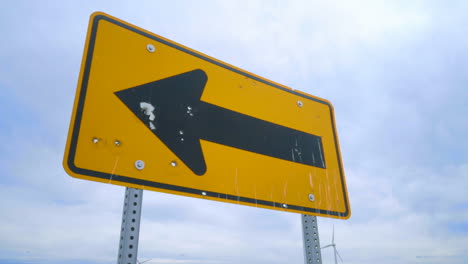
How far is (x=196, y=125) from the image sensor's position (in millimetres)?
1696

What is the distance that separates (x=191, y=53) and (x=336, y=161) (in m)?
1.44

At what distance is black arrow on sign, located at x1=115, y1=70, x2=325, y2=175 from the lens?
1.56 metres

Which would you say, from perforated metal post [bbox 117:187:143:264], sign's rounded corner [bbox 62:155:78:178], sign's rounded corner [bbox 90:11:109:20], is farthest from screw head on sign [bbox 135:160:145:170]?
sign's rounded corner [bbox 90:11:109:20]

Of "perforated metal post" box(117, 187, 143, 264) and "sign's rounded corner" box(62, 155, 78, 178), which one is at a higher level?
"sign's rounded corner" box(62, 155, 78, 178)

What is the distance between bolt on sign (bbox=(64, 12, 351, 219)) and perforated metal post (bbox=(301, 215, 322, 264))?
0.09 metres

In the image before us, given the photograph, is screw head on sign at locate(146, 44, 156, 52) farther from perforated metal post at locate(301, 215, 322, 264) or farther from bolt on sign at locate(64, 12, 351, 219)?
perforated metal post at locate(301, 215, 322, 264)

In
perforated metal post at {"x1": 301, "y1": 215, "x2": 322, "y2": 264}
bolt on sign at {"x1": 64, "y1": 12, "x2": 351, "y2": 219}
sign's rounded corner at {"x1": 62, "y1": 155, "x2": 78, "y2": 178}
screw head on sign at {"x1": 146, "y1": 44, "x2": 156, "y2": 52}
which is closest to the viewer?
sign's rounded corner at {"x1": 62, "y1": 155, "x2": 78, "y2": 178}

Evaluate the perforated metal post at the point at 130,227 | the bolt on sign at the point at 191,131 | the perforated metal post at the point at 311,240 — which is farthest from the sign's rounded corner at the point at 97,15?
the perforated metal post at the point at 311,240

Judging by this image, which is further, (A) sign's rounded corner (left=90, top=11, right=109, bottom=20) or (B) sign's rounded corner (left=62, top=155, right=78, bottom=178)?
(A) sign's rounded corner (left=90, top=11, right=109, bottom=20)

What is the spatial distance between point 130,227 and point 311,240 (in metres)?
1.25

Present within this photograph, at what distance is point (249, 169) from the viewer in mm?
1789

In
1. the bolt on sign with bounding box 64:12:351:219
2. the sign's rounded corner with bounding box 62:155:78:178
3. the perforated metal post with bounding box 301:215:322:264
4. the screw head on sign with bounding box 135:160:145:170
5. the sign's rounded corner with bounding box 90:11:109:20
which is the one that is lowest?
the perforated metal post with bounding box 301:215:322:264

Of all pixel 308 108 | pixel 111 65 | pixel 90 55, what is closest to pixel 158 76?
pixel 111 65

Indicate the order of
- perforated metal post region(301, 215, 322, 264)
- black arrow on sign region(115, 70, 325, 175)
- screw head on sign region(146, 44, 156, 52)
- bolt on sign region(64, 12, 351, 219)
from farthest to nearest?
perforated metal post region(301, 215, 322, 264)
screw head on sign region(146, 44, 156, 52)
black arrow on sign region(115, 70, 325, 175)
bolt on sign region(64, 12, 351, 219)
